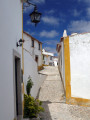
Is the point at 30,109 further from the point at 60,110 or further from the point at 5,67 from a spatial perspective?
the point at 5,67

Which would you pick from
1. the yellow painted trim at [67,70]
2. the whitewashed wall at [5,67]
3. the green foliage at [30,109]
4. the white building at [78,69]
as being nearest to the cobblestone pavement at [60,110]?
the white building at [78,69]

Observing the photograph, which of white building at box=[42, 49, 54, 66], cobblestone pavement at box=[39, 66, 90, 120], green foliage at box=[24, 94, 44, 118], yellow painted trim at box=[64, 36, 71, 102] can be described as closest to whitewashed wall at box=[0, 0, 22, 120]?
green foliage at box=[24, 94, 44, 118]

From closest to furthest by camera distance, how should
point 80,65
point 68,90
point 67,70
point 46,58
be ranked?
point 80,65 < point 68,90 < point 67,70 < point 46,58

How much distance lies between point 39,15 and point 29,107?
12.1 feet

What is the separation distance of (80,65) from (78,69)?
284mm

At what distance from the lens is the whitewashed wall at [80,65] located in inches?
295

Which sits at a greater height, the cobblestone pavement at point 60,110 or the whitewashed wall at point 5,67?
the whitewashed wall at point 5,67

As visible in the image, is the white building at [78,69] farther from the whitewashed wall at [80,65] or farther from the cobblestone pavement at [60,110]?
the cobblestone pavement at [60,110]

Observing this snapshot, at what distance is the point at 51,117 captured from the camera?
5.96m

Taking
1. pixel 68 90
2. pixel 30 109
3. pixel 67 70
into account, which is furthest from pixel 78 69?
pixel 30 109

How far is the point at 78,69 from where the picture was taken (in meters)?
7.75

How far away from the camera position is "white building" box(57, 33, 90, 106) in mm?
7504

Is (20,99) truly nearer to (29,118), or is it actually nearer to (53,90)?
(29,118)

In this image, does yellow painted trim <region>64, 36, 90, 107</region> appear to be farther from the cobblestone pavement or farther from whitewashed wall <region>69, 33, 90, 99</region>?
the cobblestone pavement
